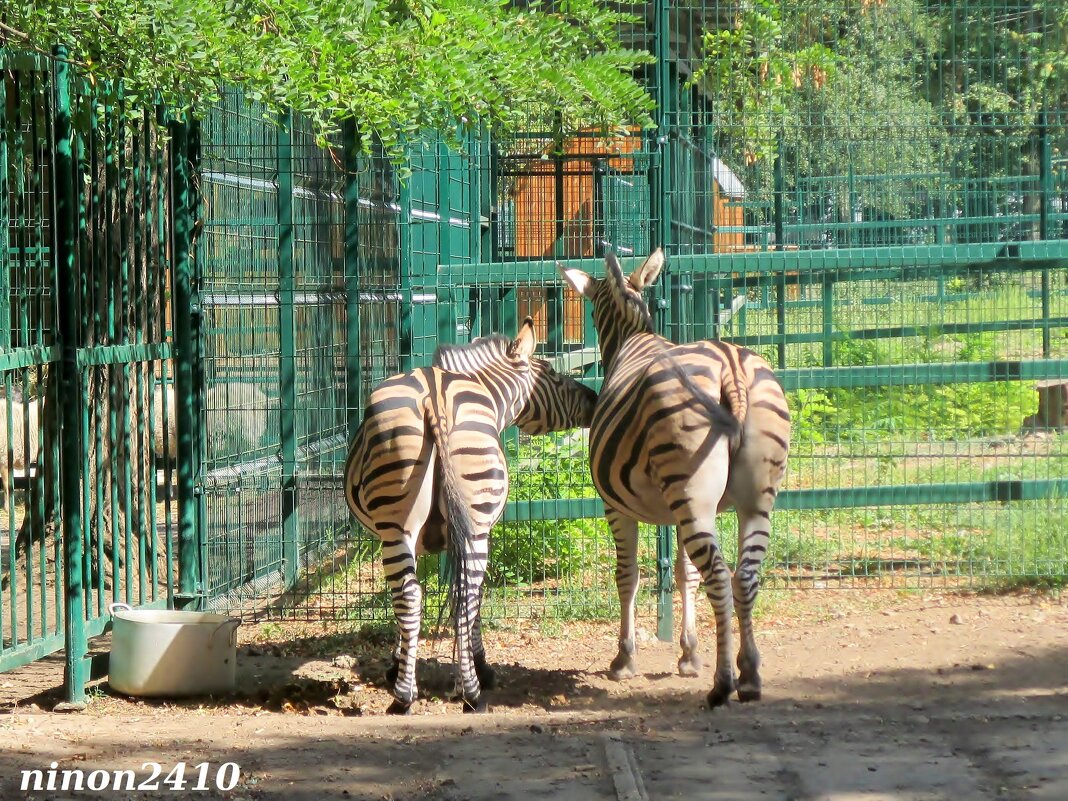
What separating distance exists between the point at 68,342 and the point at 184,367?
1.23m

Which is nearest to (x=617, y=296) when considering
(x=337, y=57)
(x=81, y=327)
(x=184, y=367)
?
(x=337, y=57)

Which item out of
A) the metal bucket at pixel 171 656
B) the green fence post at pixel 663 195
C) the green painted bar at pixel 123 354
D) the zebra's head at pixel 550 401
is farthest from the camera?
the green fence post at pixel 663 195

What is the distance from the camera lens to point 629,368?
649 cm

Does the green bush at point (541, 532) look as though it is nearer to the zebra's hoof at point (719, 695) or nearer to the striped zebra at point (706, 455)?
the striped zebra at point (706, 455)

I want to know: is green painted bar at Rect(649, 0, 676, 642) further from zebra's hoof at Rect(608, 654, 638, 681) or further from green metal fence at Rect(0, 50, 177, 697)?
green metal fence at Rect(0, 50, 177, 697)

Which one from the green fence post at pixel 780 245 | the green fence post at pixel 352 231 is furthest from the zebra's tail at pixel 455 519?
the green fence post at pixel 780 245

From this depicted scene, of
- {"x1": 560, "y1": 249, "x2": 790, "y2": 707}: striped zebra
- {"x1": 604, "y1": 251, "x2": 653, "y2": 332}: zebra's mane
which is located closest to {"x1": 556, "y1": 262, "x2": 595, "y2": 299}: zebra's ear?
{"x1": 604, "y1": 251, "x2": 653, "y2": 332}: zebra's mane

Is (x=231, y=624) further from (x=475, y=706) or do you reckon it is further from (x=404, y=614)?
(x=475, y=706)

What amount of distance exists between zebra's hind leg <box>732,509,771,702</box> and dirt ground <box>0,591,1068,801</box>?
0.15 m

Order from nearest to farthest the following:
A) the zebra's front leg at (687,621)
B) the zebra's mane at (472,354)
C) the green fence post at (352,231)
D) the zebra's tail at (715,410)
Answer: the zebra's tail at (715,410) → the zebra's mane at (472,354) → the zebra's front leg at (687,621) → the green fence post at (352,231)

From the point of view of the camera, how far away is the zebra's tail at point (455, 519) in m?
5.98

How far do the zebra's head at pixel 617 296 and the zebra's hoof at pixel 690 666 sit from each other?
1652 millimetres

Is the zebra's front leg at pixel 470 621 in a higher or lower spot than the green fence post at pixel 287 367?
lower

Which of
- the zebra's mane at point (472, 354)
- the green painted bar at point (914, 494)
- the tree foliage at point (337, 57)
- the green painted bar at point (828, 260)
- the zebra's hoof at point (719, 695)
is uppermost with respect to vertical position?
the tree foliage at point (337, 57)
